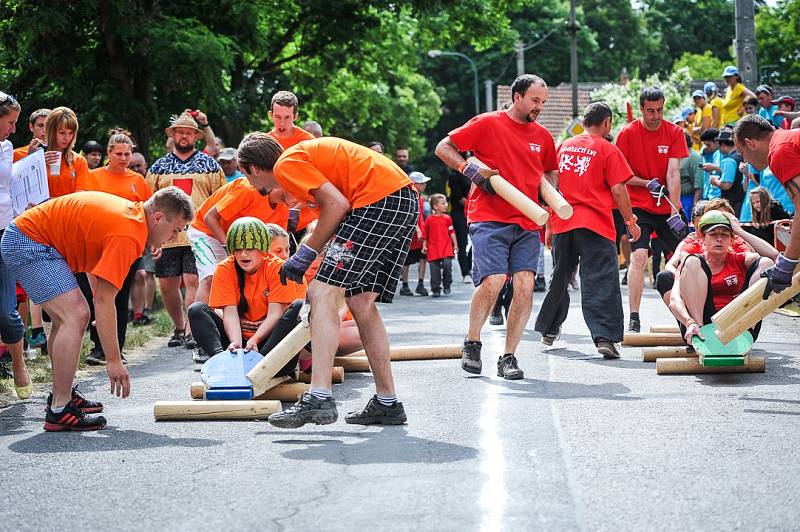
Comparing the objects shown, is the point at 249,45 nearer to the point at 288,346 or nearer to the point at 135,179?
the point at 135,179

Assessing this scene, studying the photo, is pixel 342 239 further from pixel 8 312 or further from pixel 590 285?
pixel 590 285

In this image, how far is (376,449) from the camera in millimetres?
6445

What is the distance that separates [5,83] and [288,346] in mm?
9493

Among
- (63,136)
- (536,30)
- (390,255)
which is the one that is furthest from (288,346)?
(536,30)

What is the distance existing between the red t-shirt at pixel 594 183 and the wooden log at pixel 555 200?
91 cm

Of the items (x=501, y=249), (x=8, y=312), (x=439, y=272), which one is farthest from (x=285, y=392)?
(x=439, y=272)

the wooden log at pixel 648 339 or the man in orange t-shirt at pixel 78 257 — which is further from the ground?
the man in orange t-shirt at pixel 78 257

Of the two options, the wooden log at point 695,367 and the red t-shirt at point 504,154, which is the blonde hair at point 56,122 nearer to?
the red t-shirt at point 504,154

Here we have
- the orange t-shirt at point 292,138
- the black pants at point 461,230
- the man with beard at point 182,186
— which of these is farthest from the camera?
the black pants at point 461,230

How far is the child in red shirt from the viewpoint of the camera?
61.5 ft

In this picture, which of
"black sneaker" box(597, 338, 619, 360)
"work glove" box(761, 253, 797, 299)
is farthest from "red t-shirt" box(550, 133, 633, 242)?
"work glove" box(761, 253, 797, 299)

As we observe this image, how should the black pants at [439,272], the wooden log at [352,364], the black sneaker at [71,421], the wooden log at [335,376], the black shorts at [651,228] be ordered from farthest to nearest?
1. the black pants at [439,272]
2. the black shorts at [651,228]
3. the wooden log at [352,364]
4. the wooden log at [335,376]
5. the black sneaker at [71,421]

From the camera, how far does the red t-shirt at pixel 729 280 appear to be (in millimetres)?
9461

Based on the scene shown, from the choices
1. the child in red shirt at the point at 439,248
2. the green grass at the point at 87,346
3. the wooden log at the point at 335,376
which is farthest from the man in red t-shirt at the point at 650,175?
the child in red shirt at the point at 439,248
